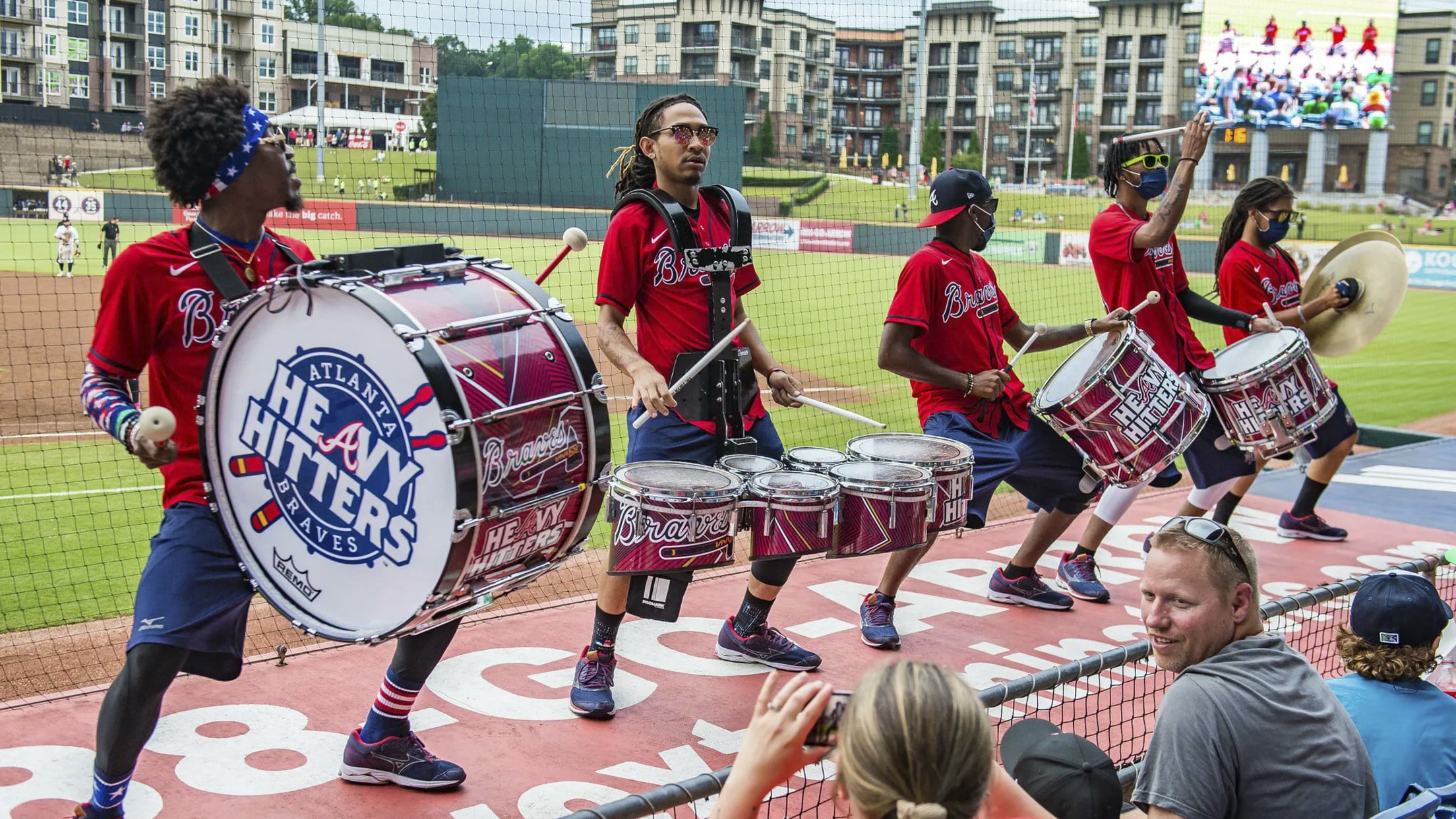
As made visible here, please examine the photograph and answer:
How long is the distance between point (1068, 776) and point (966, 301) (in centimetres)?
340

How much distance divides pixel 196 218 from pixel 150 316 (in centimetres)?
33

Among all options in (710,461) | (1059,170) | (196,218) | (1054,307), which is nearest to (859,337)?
(1054,307)

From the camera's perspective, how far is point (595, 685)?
4617 millimetres

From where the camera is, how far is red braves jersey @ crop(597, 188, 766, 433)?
183 inches

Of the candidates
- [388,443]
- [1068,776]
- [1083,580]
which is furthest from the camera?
[1083,580]

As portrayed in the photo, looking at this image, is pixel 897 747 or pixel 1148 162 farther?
pixel 1148 162

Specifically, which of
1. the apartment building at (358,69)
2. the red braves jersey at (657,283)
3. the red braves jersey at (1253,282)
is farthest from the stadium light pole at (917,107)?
the red braves jersey at (657,283)

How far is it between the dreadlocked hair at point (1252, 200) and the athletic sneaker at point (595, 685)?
173 inches

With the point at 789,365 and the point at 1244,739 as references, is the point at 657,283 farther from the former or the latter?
the point at 789,365

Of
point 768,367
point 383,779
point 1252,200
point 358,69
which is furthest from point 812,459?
point 358,69

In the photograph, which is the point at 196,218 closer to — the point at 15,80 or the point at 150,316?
the point at 150,316

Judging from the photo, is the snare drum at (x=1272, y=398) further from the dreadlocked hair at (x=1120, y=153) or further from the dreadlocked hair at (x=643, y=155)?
the dreadlocked hair at (x=643, y=155)

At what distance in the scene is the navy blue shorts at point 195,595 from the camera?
10.5 ft

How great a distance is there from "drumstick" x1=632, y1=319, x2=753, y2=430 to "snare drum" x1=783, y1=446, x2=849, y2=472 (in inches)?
20.6
